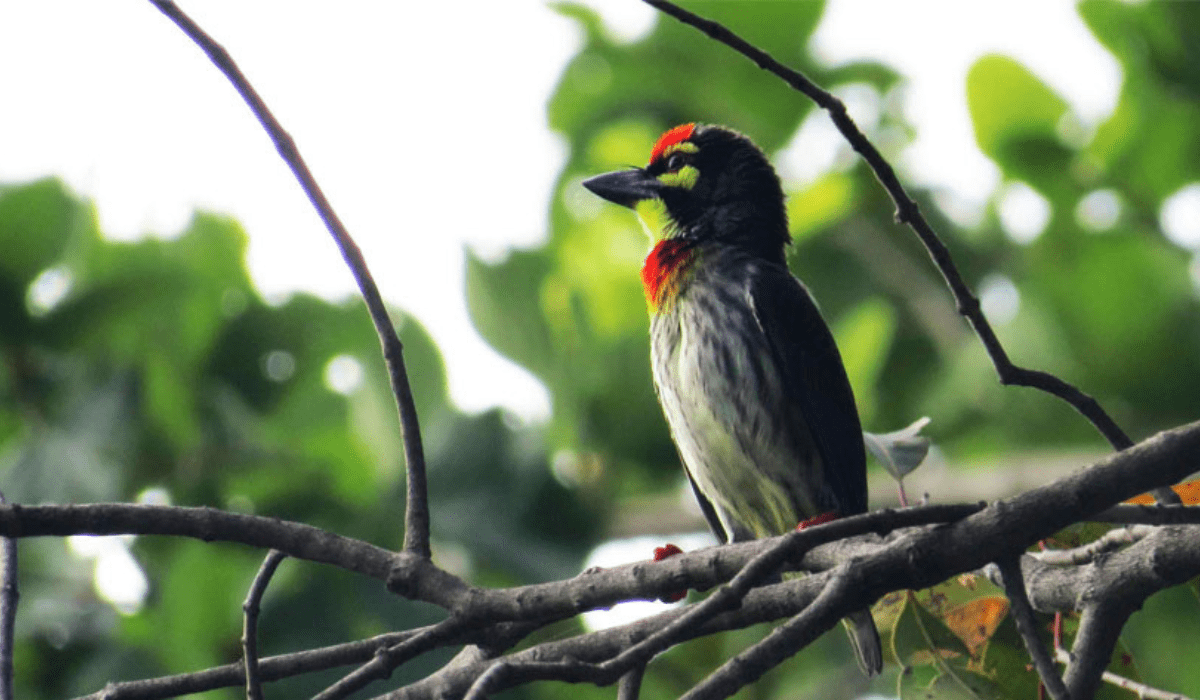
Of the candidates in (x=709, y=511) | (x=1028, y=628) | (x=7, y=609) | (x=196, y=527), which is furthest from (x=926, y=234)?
(x=709, y=511)

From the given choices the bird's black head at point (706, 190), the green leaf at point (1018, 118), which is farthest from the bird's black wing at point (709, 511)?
the green leaf at point (1018, 118)

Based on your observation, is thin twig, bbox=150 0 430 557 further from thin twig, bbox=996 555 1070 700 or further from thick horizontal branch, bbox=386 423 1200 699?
thin twig, bbox=996 555 1070 700

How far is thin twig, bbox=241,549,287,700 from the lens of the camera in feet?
6.85

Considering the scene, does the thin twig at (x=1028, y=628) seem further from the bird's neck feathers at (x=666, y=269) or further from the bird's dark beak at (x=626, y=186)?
the bird's dark beak at (x=626, y=186)

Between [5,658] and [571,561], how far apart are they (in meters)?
2.60

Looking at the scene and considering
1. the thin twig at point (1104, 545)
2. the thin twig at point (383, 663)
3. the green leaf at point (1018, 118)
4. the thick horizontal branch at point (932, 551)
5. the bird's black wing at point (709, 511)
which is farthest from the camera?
the green leaf at point (1018, 118)

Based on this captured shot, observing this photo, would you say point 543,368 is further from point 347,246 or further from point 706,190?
point 347,246

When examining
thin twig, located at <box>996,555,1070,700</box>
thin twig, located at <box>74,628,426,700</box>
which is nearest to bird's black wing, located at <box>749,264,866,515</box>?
thin twig, located at <box>74,628,426,700</box>

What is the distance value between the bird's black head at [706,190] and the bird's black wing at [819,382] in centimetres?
44

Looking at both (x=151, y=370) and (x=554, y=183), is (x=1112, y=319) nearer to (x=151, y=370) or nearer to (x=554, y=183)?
(x=554, y=183)

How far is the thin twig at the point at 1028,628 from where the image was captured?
1.83m

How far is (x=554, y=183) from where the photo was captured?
5.97m

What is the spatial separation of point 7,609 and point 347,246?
2.41ft

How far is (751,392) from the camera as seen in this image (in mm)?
4227
